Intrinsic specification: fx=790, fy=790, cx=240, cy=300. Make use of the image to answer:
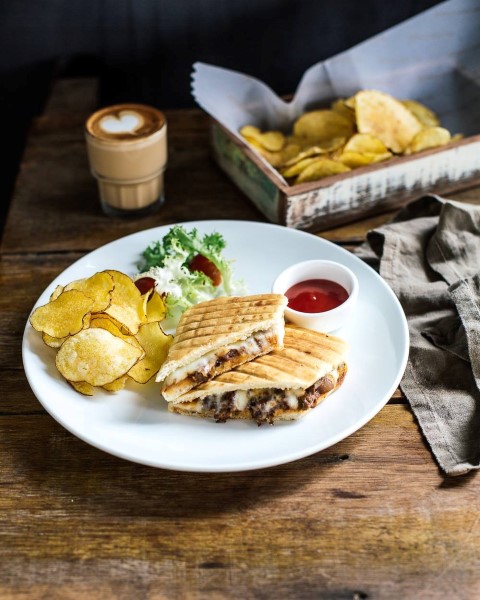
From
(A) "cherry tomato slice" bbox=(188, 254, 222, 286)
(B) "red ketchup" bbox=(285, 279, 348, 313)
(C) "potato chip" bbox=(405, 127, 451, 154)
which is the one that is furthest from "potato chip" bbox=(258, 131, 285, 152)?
(B) "red ketchup" bbox=(285, 279, 348, 313)

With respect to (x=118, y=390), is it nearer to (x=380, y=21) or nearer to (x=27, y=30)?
(x=27, y=30)

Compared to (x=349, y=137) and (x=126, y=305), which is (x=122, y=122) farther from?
(x=126, y=305)

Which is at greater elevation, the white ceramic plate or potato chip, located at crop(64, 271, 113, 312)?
potato chip, located at crop(64, 271, 113, 312)

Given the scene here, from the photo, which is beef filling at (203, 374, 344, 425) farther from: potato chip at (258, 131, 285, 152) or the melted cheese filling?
potato chip at (258, 131, 285, 152)

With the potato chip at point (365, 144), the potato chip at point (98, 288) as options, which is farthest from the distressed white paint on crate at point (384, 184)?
the potato chip at point (98, 288)

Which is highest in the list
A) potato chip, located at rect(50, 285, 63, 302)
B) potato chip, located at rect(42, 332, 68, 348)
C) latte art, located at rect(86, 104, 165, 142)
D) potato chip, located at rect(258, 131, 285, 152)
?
latte art, located at rect(86, 104, 165, 142)
